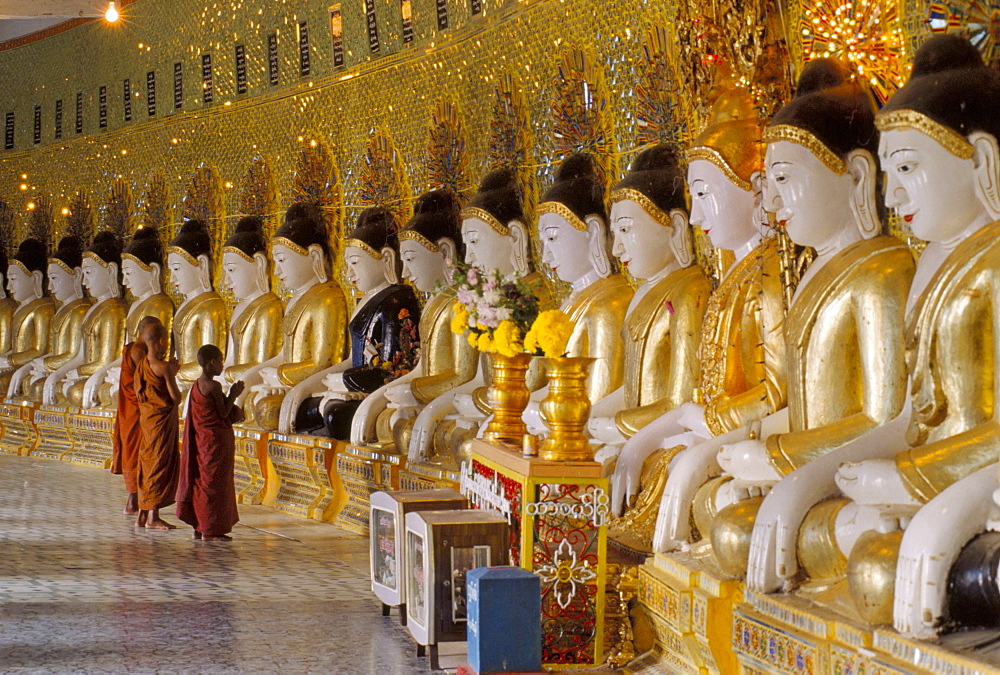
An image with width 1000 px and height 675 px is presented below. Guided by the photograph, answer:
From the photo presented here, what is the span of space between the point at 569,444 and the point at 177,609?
2064 millimetres

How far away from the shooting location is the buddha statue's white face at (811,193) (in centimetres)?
462

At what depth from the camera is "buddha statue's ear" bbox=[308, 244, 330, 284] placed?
373 inches

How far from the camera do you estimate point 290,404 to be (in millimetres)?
8625

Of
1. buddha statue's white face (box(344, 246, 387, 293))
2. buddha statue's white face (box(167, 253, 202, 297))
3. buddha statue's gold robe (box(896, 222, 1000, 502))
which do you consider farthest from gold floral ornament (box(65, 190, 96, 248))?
buddha statue's gold robe (box(896, 222, 1000, 502))

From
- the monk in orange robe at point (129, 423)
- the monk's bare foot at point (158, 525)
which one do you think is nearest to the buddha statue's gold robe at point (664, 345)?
Result: the monk's bare foot at point (158, 525)

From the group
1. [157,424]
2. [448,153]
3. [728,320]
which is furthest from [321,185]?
[728,320]

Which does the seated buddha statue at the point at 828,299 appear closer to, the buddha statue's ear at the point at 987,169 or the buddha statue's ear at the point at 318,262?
the buddha statue's ear at the point at 987,169

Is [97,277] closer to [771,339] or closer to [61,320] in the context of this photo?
[61,320]

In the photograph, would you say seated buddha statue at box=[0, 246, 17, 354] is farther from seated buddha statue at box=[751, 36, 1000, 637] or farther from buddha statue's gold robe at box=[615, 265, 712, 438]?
seated buddha statue at box=[751, 36, 1000, 637]

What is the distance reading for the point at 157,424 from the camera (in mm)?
7723

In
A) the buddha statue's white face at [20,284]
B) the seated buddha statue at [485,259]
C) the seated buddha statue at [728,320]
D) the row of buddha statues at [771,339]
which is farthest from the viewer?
the buddha statue's white face at [20,284]

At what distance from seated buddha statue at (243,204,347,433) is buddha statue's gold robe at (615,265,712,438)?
3431 millimetres

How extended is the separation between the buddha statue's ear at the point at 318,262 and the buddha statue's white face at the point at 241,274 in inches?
34.0

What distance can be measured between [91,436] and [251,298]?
7.77ft
